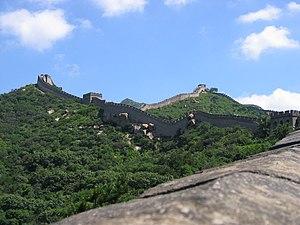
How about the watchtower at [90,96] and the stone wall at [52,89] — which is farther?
the stone wall at [52,89]

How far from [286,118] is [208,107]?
20.9m

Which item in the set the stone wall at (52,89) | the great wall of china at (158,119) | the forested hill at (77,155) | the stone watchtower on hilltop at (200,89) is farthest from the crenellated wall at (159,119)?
the stone watchtower on hilltop at (200,89)

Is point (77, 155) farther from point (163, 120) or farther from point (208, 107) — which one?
point (208, 107)

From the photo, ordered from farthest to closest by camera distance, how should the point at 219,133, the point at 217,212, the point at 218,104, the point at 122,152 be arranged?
1. the point at 218,104
2. the point at 122,152
3. the point at 219,133
4. the point at 217,212

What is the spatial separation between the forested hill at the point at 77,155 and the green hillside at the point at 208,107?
7.11m

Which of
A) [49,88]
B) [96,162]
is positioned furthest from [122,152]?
[49,88]

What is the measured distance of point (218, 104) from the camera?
2564 inches

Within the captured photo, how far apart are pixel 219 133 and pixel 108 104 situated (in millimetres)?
16236

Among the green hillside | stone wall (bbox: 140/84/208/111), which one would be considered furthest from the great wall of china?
the green hillside

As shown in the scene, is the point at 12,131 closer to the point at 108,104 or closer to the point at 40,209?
the point at 108,104

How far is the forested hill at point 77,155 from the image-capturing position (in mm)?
33156

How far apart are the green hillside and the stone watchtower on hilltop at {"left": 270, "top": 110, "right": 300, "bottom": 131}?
15.8 metres

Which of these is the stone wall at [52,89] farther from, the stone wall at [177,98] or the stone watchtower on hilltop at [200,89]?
the stone watchtower on hilltop at [200,89]

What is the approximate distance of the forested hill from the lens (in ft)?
109
